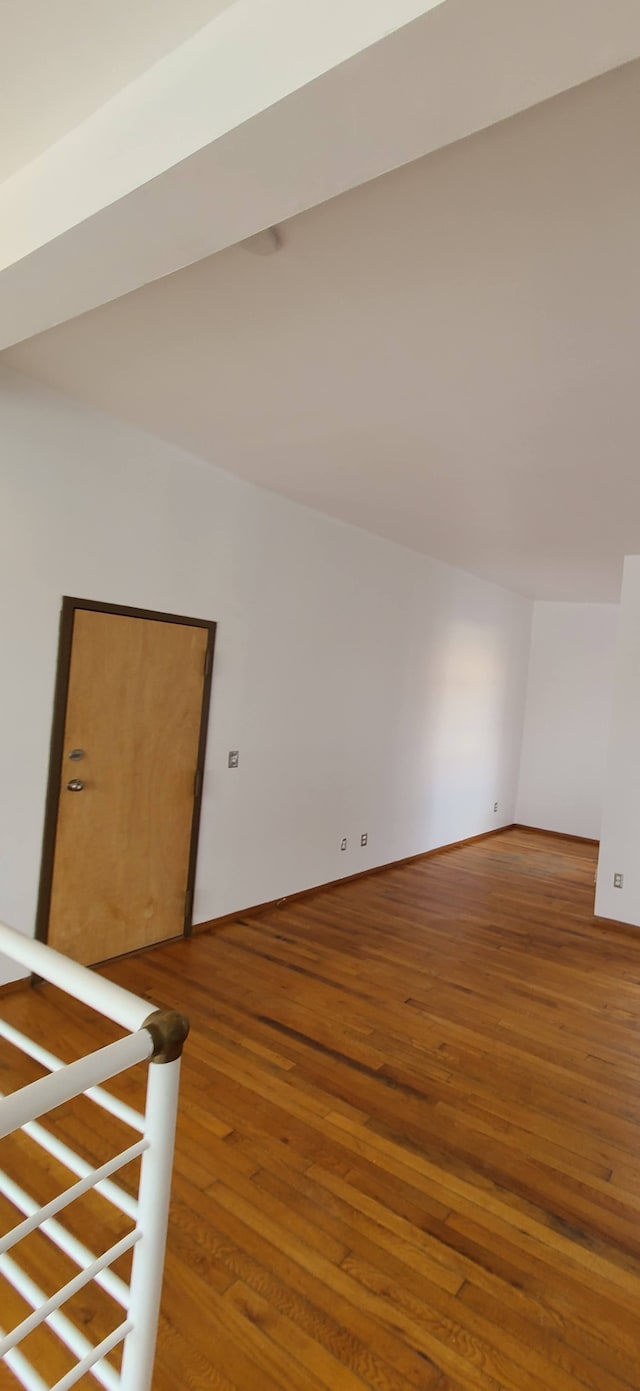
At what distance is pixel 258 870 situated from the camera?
4363 mm

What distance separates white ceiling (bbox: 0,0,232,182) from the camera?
3.76 feet

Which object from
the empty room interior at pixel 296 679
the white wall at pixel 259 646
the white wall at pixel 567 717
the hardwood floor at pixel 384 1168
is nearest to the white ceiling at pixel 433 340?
the empty room interior at pixel 296 679

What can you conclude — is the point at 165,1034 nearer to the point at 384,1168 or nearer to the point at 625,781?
the point at 384,1168

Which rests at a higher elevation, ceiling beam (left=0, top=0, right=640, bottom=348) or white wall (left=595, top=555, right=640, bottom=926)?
ceiling beam (left=0, top=0, right=640, bottom=348)

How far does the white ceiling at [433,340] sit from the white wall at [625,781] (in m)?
1.13

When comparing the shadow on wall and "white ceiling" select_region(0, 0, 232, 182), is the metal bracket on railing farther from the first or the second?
the shadow on wall

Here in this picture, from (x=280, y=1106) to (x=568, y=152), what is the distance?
2.86 meters

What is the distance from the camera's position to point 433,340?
2.12 meters

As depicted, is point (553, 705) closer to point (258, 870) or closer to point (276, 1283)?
point (258, 870)

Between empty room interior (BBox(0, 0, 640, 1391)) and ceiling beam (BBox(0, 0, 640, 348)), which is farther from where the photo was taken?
empty room interior (BBox(0, 0, 640, 1391))

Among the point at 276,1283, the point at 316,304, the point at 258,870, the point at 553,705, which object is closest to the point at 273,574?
the point at 258,870

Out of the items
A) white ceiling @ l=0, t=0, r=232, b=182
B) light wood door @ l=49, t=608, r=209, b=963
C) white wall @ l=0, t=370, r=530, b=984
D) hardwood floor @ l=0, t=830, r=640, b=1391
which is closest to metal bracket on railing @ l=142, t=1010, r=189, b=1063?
hardwood floor @ l=0, t=830, r=640, b=1391

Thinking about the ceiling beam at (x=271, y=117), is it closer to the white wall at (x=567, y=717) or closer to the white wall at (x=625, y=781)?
the white wall at (x=625, y=781)

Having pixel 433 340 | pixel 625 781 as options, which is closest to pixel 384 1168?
pixel 433 340
